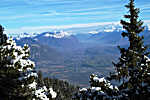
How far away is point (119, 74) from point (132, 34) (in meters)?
3.45

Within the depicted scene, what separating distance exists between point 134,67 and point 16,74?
9361 mm

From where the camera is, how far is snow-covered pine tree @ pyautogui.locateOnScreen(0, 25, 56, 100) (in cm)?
2112

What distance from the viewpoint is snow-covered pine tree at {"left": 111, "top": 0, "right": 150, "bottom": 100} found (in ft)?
66.5

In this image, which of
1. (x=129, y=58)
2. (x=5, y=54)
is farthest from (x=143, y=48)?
(x=5, y=54)

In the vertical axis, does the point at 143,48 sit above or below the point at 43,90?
above

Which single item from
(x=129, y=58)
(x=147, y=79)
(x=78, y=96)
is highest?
(x=129, y=58)

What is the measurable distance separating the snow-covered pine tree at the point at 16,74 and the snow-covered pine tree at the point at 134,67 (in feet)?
20.0

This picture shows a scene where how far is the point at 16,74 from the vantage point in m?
21.1

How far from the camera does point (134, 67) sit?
20.6m

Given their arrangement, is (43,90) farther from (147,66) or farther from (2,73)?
(147,66)

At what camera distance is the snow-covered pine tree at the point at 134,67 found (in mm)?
20266

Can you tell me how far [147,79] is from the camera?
2014 cm

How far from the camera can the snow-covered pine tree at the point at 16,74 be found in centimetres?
2112

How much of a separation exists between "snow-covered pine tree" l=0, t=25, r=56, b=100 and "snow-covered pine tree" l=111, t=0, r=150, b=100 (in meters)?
6.08
